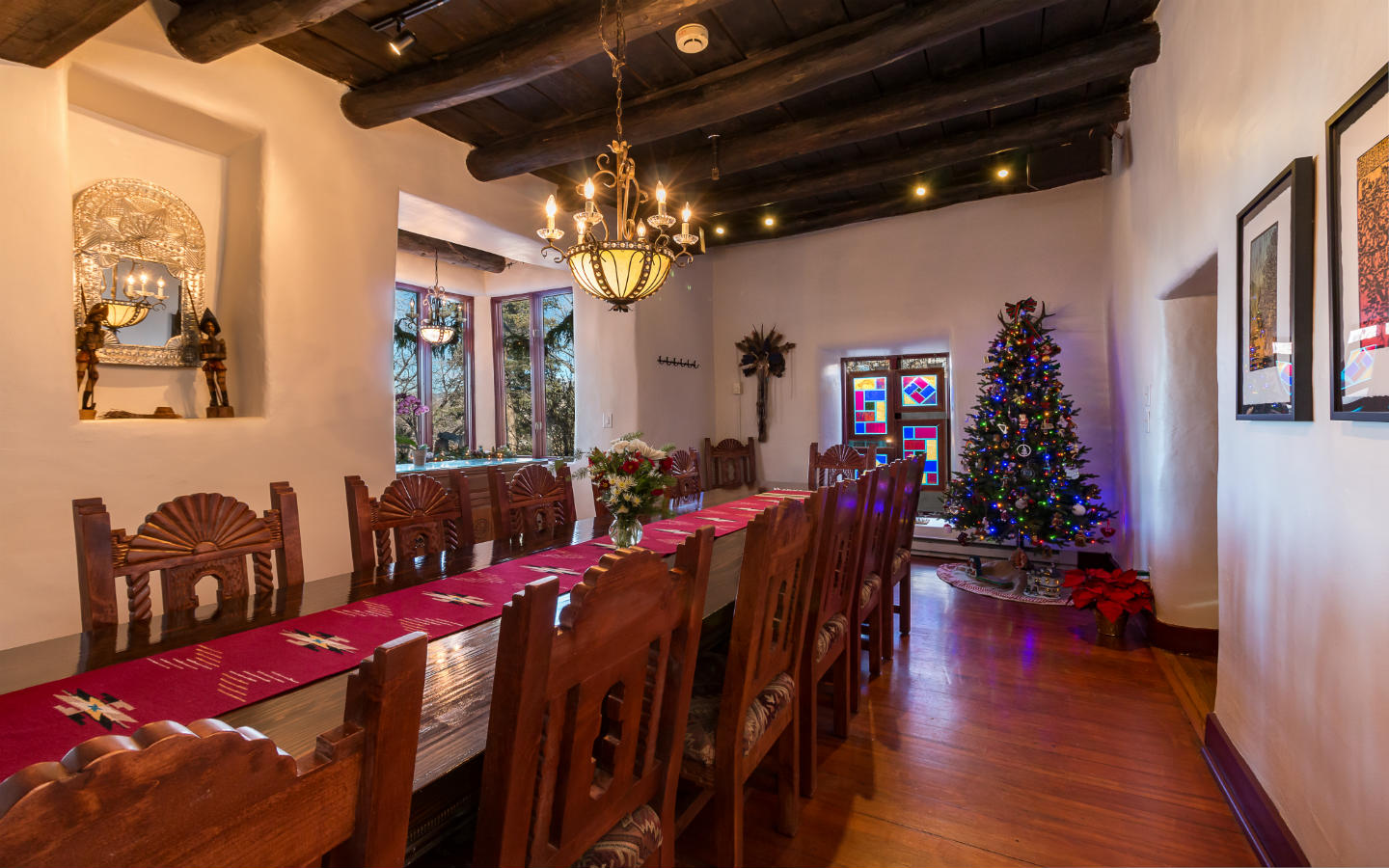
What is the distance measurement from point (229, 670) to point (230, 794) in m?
1.02

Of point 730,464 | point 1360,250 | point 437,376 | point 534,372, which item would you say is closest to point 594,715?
point 1360,250

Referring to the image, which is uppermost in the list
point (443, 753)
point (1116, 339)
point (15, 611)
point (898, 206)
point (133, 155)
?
point (898, 206)

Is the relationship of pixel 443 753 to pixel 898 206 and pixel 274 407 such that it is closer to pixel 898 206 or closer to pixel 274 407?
pixel 274 407

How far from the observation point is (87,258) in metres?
2.86

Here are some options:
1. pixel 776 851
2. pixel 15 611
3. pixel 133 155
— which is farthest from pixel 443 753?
pixel 133 155

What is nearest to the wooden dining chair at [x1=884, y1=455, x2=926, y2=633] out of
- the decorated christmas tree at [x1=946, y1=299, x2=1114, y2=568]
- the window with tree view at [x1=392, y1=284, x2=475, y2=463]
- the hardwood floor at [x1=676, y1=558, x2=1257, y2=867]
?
the hardwood floor at [x1=676, y1=558, x2=1257, y2=867]

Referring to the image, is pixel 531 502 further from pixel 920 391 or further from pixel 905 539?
pixel 920 391

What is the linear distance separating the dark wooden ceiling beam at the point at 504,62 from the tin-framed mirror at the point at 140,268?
109 centimetres

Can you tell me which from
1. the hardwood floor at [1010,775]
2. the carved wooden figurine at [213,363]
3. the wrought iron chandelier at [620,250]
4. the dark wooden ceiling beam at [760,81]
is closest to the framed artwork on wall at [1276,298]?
the hardwood floor at [1010,775]

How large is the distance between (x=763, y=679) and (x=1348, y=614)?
1.32 m

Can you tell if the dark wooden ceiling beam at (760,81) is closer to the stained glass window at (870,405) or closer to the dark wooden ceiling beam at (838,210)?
the dark wooden ceiling beam at (838,210)

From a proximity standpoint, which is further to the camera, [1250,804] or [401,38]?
[401,38]

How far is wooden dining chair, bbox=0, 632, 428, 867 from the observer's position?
1.26 ft

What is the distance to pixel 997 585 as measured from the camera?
14.8 ft
